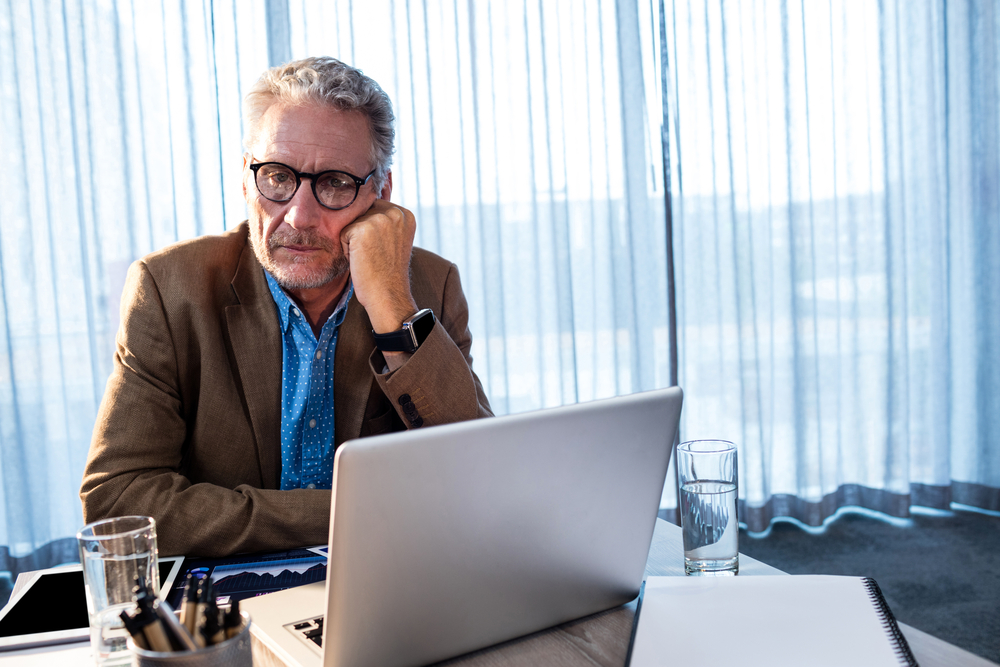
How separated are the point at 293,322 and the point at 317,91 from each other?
45 cm

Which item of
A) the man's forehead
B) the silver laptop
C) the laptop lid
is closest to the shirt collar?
the man's forehead

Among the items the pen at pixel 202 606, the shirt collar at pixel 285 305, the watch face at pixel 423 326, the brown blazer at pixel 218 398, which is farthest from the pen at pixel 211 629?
the shirt collar at pixel 285 305

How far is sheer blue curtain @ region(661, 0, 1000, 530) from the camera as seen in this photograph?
3.04 m

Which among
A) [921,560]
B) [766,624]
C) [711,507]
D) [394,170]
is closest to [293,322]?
[711,507]

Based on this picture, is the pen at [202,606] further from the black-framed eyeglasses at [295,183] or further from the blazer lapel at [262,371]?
the black-framed eyeglasses at [295,183]

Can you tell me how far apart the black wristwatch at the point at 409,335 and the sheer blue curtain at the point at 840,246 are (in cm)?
194

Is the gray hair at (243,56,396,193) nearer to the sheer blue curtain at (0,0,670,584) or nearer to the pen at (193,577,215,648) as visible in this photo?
the pen at (193,577,215,648)

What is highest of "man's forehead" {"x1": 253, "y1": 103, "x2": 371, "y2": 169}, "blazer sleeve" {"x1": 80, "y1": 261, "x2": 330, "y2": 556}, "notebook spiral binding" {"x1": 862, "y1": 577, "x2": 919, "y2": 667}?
"man's forehead" {"x1": 253, "y1": 103, "x2": 371, "y2": 169}

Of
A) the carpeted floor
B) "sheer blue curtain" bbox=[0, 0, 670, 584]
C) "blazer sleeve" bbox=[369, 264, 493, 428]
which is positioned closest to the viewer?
"blazer sleeve" bbox=[369, 264, 493, 428]

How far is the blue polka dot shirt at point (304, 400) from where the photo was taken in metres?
1.44

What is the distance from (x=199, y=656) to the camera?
54 cm

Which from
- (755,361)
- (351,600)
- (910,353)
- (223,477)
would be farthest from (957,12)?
(351,600)

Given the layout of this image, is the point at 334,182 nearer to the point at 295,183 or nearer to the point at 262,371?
the point at 295,183

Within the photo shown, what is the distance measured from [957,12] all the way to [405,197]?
2.37 meters
